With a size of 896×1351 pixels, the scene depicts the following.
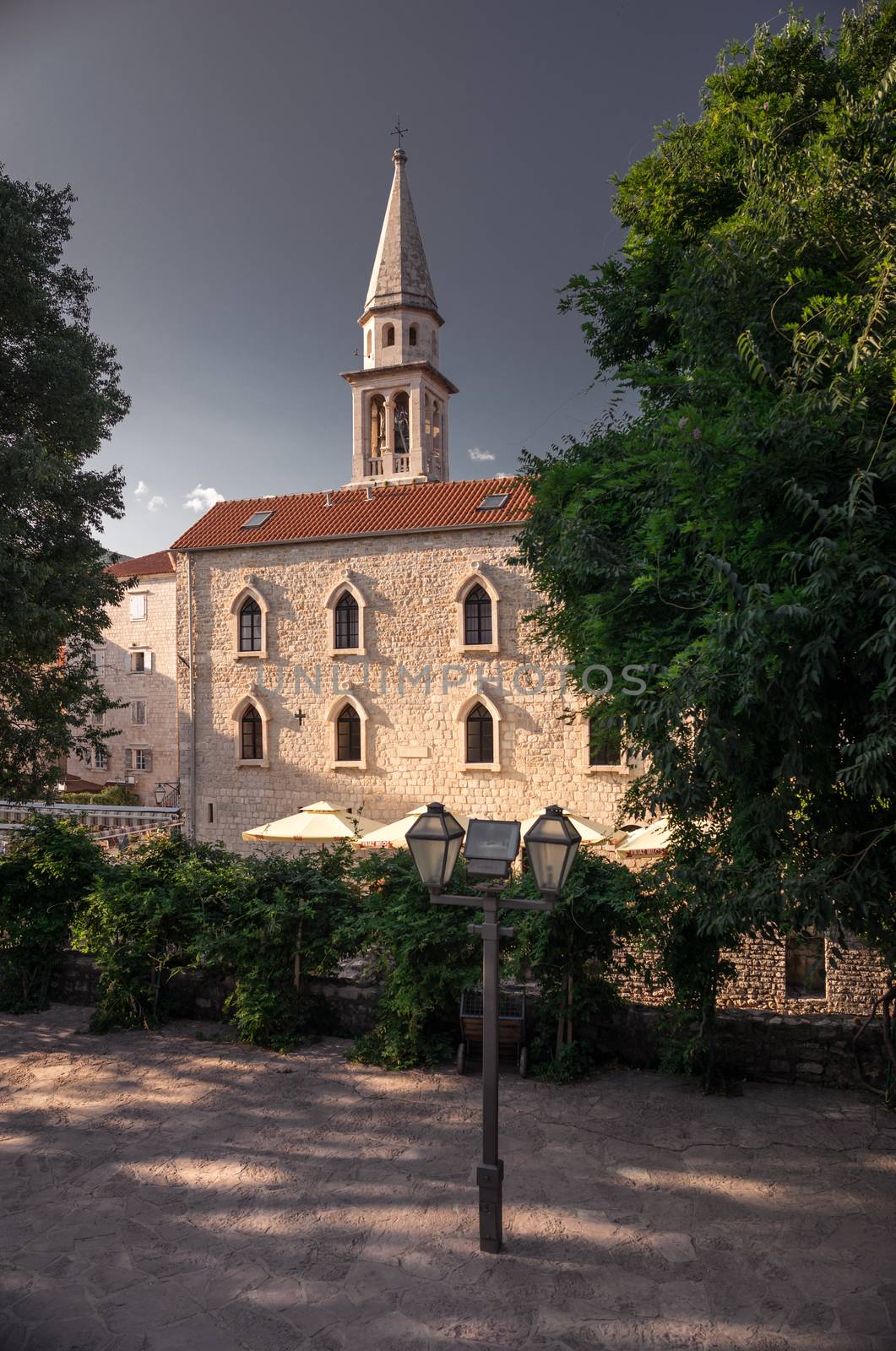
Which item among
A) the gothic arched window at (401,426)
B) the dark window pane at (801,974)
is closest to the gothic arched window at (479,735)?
the dark window pane at (801,974)

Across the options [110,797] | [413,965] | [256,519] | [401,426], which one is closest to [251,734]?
[256,519]

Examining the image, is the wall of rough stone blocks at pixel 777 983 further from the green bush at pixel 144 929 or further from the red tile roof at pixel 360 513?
the red tile roof at pixel 360 513

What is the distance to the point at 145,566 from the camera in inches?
1339

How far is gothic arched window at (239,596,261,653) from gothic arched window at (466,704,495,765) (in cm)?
635

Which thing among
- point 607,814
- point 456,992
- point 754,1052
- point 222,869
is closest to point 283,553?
point 607,814

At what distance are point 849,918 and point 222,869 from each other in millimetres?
5999

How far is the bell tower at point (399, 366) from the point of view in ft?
94.4

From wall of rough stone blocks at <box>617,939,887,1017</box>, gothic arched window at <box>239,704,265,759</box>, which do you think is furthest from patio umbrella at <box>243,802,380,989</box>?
wall of rough stone blocks at <box>617,939,887,1017</box>

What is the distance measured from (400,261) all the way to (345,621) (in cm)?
1722

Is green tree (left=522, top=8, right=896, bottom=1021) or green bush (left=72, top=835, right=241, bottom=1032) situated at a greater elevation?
green tree (left=522, top=8, right=896, bottom=1021)

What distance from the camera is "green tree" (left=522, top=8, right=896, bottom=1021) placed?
479 centimetres

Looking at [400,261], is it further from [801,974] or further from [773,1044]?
[773,1044]

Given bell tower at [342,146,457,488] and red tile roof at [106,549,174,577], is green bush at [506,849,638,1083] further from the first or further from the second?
red tile roof at [106,549,174,577]

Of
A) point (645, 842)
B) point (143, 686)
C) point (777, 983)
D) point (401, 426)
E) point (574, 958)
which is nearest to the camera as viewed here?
point (574, 958)
